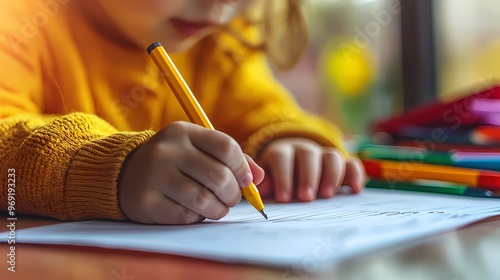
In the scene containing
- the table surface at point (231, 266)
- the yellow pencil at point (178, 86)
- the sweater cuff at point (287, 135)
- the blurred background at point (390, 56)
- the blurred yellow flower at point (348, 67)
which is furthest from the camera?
the blurred yellow flower at point (348, 67)

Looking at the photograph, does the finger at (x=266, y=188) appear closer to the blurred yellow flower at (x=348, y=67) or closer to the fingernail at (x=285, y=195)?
the fingernail at (x=285, y=195)

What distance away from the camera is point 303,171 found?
17.0 inches

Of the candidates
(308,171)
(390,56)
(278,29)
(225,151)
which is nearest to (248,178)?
(225,151)

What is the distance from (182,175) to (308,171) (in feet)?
0.43

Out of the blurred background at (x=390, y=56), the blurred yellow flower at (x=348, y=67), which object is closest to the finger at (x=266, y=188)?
the blurred background at (x=390, y=56)

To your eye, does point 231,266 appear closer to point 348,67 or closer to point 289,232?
point 289,232

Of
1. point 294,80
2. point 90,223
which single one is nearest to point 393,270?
point 90,223

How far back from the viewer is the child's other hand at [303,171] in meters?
0.42

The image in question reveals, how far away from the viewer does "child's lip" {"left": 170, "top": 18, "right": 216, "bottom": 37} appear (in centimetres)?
41

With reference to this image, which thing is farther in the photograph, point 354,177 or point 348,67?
point 348,67

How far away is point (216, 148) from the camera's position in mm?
315

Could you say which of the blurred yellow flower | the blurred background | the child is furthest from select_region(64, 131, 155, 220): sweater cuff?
the blurred yellow flower

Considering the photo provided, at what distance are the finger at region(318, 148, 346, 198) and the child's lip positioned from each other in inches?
4.6

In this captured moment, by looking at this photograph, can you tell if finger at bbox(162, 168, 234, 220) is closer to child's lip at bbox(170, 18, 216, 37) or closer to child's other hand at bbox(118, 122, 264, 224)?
child's other hand at bbox(118, 122, 264, 224)
